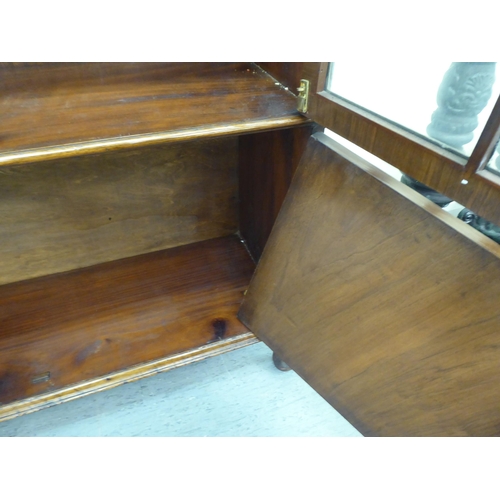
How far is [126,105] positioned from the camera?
25.3 inches

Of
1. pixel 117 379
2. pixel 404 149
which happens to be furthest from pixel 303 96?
pixel 117 379

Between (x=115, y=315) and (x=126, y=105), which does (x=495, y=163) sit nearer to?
(x=126, y=105)

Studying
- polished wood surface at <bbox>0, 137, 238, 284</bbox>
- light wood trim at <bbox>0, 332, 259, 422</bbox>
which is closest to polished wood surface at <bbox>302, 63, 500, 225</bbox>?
polished wood surface at <bbox>0, 137, 238, 284</bbox>

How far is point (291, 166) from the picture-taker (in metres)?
0.75

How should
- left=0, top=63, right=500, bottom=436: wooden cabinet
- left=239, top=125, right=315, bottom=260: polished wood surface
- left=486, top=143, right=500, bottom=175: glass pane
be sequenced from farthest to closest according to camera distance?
left=239, top=125, right=315, bottom=260: polished wood surface, left=0, top=63, right=500, bottom=436: wooden cabinet, left=486, top=143, right=500, bottom=175: glass pane

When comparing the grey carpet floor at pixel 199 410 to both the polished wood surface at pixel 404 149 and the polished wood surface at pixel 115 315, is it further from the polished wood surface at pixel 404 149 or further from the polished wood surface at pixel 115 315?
the polished wood surface at pixel 404 149

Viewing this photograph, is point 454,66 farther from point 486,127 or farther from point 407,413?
point 407,413

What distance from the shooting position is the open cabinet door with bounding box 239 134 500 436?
487 mm

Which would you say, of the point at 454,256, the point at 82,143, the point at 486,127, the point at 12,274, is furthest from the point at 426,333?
the point at 12,274

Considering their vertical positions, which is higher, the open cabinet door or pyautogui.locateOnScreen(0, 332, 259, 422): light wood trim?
the open cabinet door

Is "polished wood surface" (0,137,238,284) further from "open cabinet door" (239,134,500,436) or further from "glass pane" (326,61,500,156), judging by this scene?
"glass pane" (326,61,500,156)

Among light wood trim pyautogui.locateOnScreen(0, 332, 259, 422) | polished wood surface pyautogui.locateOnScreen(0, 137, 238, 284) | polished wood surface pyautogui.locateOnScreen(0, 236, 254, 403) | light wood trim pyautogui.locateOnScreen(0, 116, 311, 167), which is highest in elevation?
light wood trim pyautogui.locateOnScreen(0, 116, 311, 167)

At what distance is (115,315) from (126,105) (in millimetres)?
475

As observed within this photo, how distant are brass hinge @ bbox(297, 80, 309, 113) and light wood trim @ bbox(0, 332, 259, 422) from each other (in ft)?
1.55
